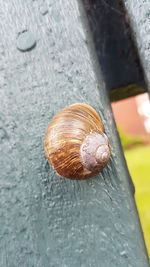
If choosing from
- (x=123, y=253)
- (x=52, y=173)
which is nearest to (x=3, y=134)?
(x=52, y=173)

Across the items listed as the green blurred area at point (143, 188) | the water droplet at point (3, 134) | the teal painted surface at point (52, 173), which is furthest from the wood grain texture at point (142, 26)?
the green blurred area at point (143, 188)

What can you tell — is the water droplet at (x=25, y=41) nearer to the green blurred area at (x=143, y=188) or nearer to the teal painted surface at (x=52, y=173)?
the teal painted surface at (x=52, y=173)

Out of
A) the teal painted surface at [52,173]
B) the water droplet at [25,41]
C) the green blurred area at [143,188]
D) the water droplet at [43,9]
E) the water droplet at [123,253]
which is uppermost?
the water droplet at [43,9]

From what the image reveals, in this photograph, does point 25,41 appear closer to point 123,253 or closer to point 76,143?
point 76,143

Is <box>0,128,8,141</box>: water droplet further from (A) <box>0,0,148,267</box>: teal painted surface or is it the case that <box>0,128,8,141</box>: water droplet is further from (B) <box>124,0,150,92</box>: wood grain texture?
(B) <box>124,0,150,92</box>: wood grain texture

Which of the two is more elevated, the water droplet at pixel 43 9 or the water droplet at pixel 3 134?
the water droplet at pixel 43 9

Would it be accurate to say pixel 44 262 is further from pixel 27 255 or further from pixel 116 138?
pixel 116 138

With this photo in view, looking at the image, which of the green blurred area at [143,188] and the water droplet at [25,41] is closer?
the water droplet at [25,41]

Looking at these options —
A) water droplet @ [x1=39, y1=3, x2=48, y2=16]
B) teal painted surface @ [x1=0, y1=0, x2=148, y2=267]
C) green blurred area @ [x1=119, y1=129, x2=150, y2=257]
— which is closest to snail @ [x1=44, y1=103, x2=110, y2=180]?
teal painted surface @ [x1=0, y1=0, x2=148, y2=267]
